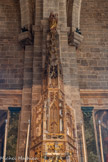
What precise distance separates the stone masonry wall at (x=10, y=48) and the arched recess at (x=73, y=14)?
2.47m

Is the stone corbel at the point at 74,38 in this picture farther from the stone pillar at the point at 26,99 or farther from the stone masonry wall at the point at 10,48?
the stone masonry wall at the point at 10,48

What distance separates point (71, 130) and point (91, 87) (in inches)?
141

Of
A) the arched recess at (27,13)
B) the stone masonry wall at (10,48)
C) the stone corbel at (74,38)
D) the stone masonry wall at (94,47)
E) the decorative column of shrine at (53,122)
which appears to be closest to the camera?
the decorative column of shrine at (53,122)

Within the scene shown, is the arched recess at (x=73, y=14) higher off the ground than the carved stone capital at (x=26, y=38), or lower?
higher

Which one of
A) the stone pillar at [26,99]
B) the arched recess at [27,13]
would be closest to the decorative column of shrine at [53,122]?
the stone pillar at [26,99]

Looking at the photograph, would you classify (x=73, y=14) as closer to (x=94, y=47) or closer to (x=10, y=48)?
(x=94, y=47)

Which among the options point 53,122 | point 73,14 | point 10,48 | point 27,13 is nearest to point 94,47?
point 73,14

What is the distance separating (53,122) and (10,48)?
5.47 m

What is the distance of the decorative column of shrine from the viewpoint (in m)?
5.76

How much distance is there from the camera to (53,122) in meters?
6.23

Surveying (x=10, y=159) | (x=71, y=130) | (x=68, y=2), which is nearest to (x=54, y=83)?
(x=71, y=130)

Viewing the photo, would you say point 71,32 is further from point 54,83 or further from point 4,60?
point 54,83

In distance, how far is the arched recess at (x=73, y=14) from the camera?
418 inches

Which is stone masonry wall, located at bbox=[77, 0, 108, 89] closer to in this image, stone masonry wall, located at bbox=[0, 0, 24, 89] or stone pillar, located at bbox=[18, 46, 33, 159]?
stone pillar, located at bbox=[18, 46, 33, 159]
